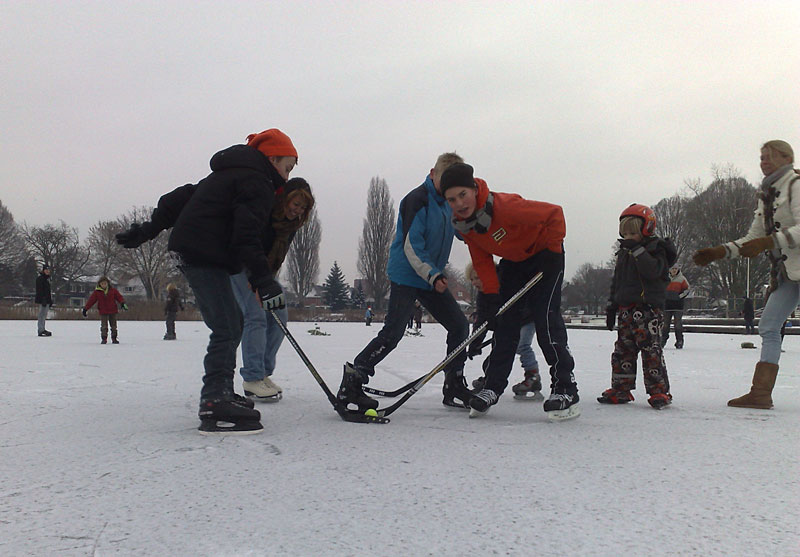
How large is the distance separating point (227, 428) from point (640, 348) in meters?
2.70

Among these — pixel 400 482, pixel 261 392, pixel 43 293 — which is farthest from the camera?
pixel 43 293

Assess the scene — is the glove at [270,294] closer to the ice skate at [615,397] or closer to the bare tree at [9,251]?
the ice skate at [615,397]

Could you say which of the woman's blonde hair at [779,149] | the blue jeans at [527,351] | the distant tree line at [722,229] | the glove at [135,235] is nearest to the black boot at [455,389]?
the blue jeans at [527,351]

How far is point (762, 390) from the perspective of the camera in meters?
3.54

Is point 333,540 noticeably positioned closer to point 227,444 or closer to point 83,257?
point 227,444

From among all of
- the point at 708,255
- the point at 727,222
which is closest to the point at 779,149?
the point at 708,255

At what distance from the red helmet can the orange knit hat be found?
229cm

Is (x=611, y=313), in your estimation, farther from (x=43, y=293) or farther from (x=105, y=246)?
(x=105, y=246)

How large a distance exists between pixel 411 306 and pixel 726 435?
70.1 inches

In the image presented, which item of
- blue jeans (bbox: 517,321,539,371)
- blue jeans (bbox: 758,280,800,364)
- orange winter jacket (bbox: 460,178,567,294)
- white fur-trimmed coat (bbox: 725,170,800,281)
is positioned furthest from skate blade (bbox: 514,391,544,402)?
white fur-trimmed coat (bbox: 725,170,800,281)

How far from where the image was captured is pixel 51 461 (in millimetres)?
2127

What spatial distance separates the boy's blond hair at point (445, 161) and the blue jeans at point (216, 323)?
140 cm

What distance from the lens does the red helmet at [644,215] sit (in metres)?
3.84

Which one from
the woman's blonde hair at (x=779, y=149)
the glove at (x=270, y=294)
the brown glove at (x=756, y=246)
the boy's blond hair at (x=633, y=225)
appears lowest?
the glove at (x=270, y=294)
